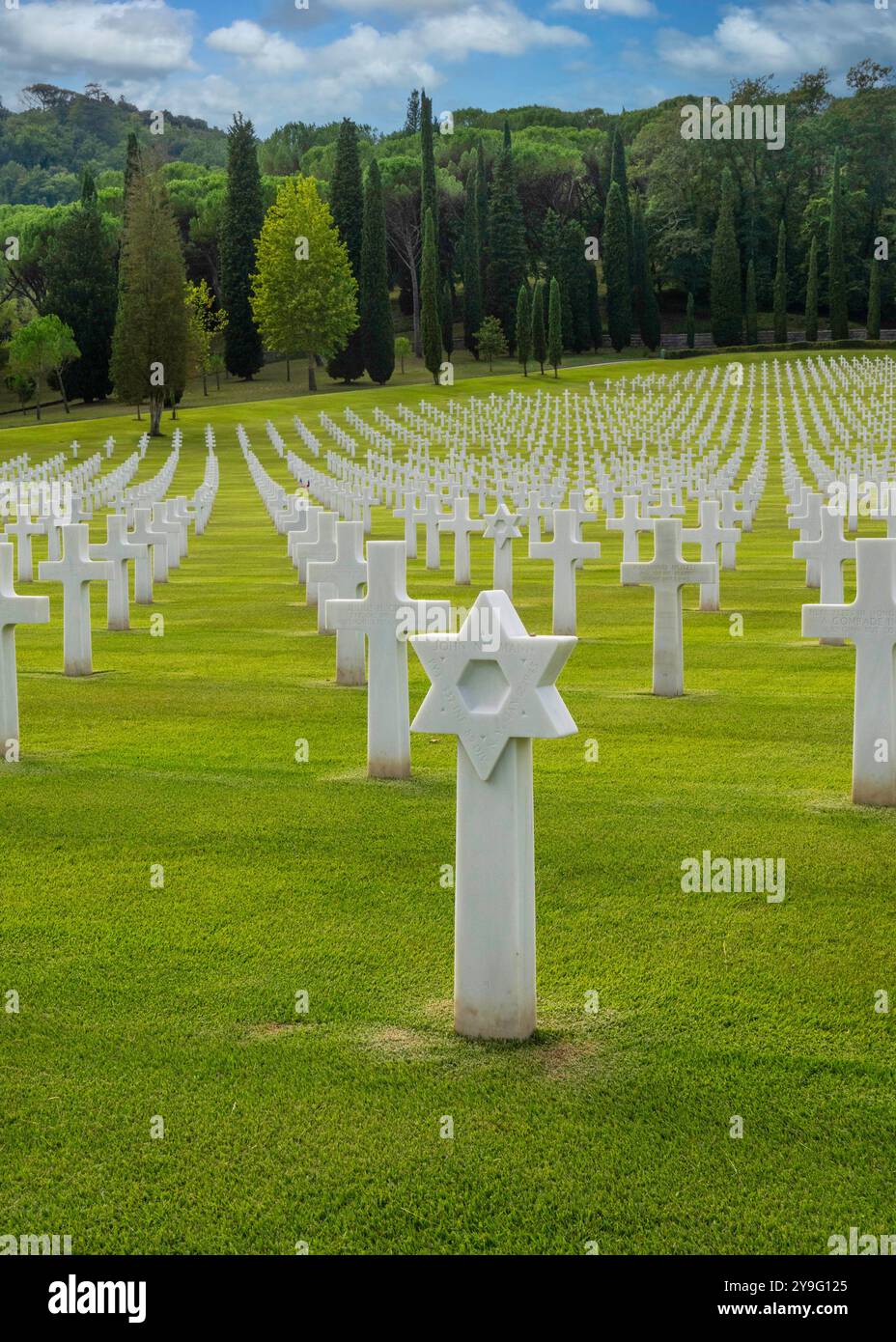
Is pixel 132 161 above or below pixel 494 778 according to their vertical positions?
above

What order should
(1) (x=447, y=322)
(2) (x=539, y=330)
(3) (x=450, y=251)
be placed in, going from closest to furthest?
(2) (x=539, y=330)
(1) (x=447, y=322)
(3) (x=450, y=251)

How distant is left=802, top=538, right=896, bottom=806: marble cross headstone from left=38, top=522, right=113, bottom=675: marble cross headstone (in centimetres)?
647

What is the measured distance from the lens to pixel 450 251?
107875 millimetres

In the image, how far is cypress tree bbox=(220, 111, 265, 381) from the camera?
81.5 m

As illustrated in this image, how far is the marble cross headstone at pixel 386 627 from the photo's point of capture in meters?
8.57

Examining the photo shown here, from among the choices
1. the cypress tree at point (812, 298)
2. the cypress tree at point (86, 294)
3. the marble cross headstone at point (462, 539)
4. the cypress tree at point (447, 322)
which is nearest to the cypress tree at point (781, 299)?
the cypress tree at point (812, 298)

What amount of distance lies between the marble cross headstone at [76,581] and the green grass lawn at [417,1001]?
1.99 m

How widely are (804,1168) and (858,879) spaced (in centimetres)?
275

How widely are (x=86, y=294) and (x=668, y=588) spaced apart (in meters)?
72.4

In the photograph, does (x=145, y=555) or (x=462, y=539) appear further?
(x=462, y=539)

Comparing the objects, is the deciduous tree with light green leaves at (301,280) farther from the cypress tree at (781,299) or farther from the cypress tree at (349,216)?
the cypress tree at (781,299)

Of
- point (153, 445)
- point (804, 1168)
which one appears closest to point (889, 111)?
point (153, 445)

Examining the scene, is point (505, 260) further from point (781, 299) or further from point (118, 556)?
point (118, 556)

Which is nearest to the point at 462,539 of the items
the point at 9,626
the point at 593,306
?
→ the point at 9,626
